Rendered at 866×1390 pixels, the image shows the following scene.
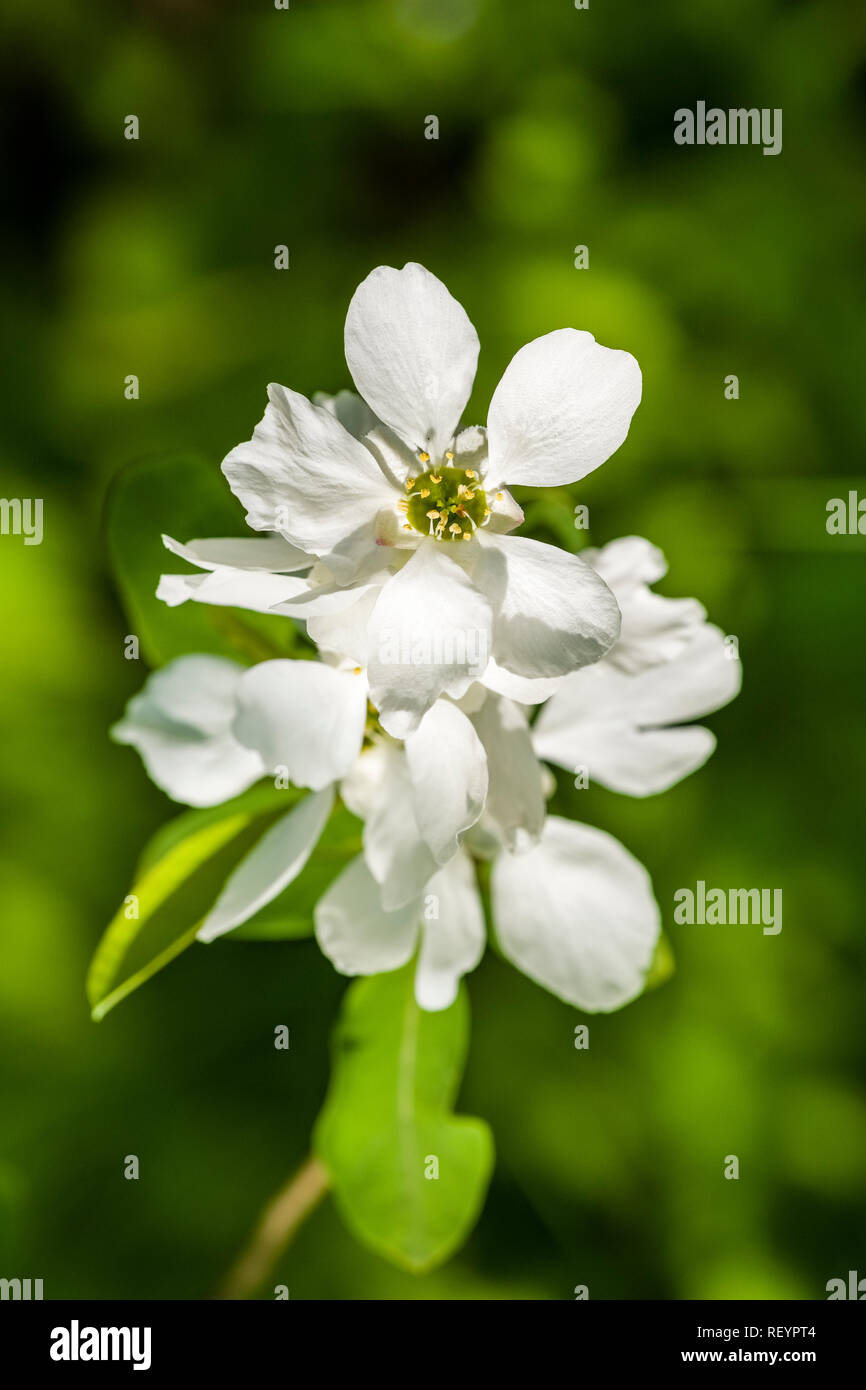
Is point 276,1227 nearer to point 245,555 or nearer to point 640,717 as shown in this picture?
point 640,717

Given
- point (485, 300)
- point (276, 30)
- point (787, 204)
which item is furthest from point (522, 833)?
point (276, 30)

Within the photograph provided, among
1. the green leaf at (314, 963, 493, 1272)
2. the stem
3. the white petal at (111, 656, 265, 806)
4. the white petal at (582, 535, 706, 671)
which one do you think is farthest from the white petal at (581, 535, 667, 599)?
the stem

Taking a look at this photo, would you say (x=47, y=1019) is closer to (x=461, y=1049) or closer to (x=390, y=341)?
(x=461, y=1049)

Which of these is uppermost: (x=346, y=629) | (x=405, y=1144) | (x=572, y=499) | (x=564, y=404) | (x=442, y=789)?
(x=572, y=499)

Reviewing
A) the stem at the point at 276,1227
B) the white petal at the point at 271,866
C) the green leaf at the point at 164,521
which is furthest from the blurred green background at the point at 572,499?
the white petal at the point at 271,866

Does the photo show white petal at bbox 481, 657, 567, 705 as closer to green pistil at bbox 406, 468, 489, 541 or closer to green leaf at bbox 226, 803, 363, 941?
green pistil at bbox 406, 468, 489, 541

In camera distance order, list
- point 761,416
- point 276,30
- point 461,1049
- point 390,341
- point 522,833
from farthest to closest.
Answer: point 276,30 < point 761,416 < point 461,1049 < point 522,833 < point 390,341

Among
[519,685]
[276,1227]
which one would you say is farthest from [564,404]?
[276,1227]

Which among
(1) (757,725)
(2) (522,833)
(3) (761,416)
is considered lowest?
(2) (522,833)
